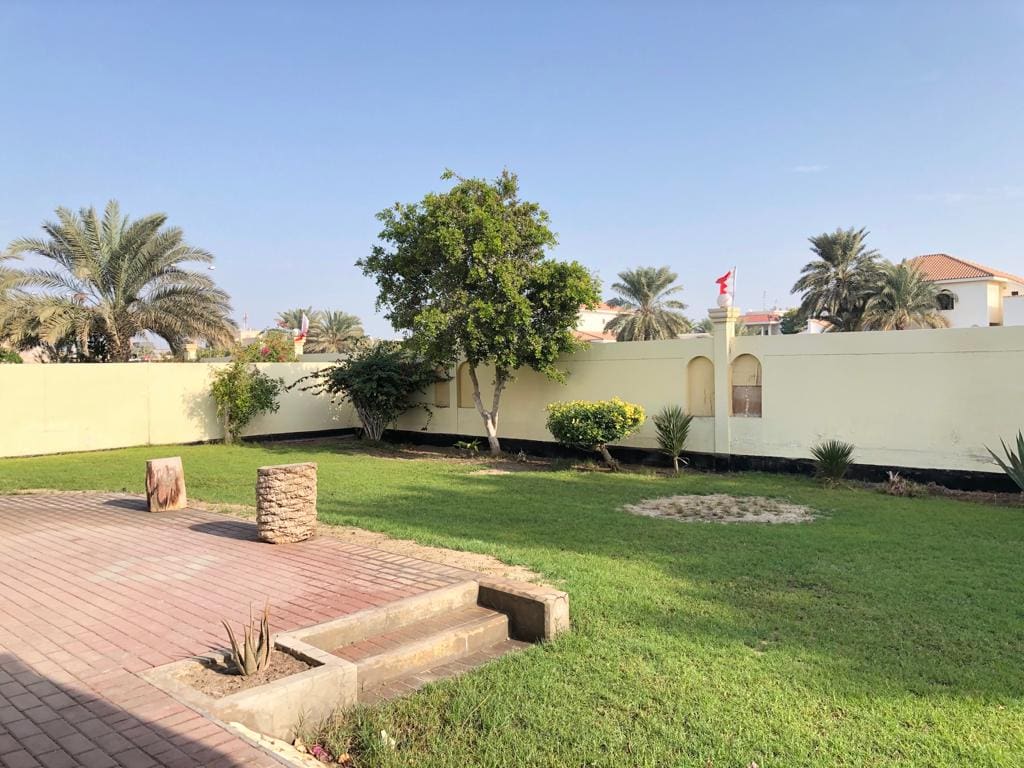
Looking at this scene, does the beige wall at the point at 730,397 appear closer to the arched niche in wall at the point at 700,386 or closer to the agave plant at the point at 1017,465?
the arched niche in wall at the point at 700,386

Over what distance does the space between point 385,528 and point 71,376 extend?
12507 millimetres

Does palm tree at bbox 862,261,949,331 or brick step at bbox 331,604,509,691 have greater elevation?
palm tree at bbox 862,261,949,331

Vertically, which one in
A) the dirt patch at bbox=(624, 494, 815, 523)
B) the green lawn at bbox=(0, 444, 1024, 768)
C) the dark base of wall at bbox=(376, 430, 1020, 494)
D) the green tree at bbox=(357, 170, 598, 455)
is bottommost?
the green lawn at bbox=(0, 444, 1024, 768)

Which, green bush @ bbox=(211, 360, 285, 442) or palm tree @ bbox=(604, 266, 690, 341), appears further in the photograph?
palm tree @ bbox=(604, 266, 690, 341)

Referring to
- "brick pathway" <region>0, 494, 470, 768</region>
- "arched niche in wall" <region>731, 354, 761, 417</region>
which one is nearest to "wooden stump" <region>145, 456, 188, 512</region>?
"brick pathway" <region>0, 494, 470, 768</region>

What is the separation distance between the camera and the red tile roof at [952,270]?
46.8 metres

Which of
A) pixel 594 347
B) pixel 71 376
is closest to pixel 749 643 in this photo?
pixel 594 347

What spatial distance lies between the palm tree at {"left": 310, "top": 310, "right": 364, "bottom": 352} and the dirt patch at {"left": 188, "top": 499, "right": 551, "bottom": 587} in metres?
39.6

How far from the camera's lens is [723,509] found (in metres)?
9.71

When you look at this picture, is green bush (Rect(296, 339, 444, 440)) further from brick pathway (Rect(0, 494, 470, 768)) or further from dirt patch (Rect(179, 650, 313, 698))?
dirt patch (Rect(179, 650, 313, 698))

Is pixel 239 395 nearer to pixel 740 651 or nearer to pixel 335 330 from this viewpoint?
pixel 740 651

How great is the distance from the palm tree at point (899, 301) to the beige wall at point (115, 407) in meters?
30.5

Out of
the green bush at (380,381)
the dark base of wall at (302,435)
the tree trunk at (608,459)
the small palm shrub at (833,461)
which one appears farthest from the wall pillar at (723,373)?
the dark base of wall at (302,435)

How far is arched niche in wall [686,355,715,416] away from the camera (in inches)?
553
